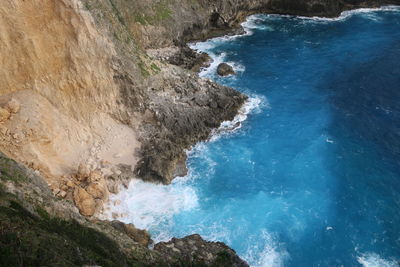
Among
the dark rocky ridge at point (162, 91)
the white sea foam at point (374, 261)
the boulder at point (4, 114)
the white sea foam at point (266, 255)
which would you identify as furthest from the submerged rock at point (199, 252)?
the boulder at point (4, 114)

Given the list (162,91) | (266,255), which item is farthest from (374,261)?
(162,91)

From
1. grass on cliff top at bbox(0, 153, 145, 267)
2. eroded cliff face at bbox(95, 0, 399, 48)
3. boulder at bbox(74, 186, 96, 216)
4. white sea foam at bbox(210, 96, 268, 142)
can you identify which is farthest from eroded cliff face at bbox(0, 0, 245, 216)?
eroded cliff face at bbox(95, 0, 399, 48)

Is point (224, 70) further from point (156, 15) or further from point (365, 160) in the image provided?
point (365, 160)

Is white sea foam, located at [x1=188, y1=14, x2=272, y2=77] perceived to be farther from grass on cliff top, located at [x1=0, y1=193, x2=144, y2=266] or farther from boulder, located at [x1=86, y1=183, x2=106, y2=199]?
grass on cliff top, located at [x1=0, y1=193, x2=144, y2=266]

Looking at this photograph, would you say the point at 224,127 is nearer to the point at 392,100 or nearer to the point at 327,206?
the point at 327,206

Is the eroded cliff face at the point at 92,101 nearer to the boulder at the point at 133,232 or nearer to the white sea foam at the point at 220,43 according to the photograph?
the boulder at the point at 133,232

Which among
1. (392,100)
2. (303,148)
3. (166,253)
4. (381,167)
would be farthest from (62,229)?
(392,100)
